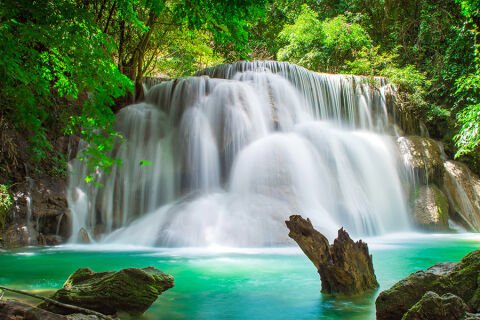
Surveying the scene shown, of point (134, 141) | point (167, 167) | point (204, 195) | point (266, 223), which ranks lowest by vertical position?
point (266, 223)

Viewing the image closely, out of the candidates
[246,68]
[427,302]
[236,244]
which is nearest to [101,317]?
[427,302]

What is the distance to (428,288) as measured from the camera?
3770 mm

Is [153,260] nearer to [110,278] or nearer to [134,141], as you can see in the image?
[110,278]

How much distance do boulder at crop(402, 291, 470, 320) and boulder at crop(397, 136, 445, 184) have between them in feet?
44.2

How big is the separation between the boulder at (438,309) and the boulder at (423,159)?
44.2 feet

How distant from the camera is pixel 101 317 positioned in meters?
3.15

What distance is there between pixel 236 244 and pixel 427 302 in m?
7.11

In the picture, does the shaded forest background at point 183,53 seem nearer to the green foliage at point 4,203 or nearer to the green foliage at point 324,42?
the green foliage at point 324,42

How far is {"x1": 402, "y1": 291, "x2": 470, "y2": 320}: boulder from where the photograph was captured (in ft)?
9.78

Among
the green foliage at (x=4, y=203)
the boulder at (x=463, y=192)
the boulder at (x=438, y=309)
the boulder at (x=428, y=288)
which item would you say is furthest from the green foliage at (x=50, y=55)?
the boulder at (x=463, y=192)

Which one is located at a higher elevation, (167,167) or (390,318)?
(167,167)

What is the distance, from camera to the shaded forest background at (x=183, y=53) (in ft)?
14.9

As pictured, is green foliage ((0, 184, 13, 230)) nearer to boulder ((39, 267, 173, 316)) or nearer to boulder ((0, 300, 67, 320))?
boulder ((39, 267, 173, 316))

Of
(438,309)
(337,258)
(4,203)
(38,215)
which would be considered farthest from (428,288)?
(38,215)
